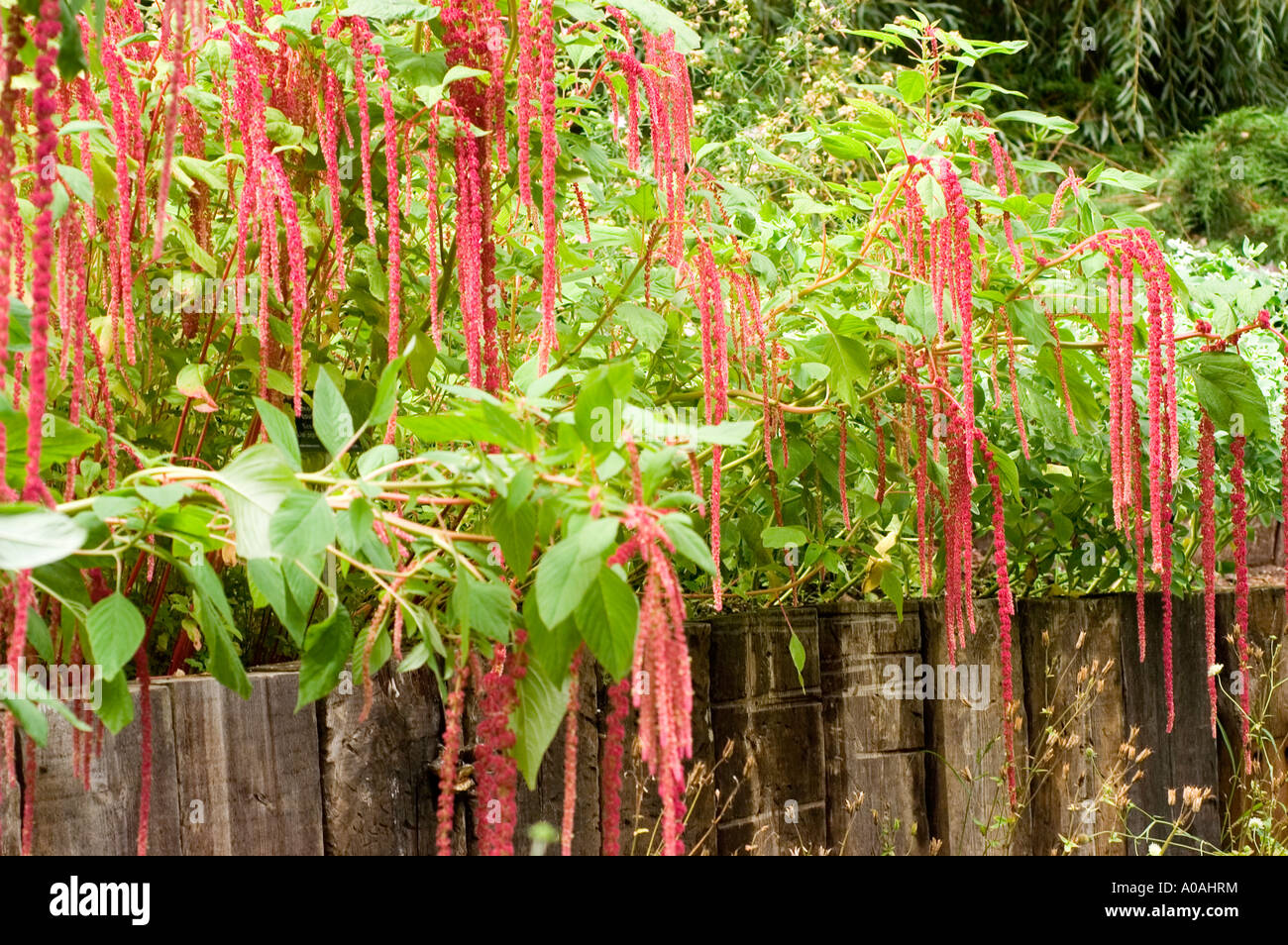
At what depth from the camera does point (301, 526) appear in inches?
33.1

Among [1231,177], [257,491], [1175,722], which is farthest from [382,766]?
[1231,177]

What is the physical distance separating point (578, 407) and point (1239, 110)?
5.82 meters

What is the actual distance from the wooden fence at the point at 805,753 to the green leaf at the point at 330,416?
0.61 metres

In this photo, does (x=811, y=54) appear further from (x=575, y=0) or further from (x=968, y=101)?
(x=575, y=0)

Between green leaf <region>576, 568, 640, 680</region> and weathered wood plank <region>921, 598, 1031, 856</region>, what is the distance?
1.37 meters

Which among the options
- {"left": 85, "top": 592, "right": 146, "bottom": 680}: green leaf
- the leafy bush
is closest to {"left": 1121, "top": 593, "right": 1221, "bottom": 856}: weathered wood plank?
{"left": 85, "top": 592, "right": 146, "bottom": 680}: green leaf

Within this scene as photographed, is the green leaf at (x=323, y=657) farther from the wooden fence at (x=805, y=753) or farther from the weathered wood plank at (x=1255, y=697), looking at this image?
the weathered wood plank at (x=1255, y=697)

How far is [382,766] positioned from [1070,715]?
51.9 inches

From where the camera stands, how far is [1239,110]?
5.75 m

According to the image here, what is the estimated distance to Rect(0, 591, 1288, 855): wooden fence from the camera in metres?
1.46

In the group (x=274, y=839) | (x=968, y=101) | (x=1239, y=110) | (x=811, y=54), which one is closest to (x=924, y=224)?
(x=968, y=101)

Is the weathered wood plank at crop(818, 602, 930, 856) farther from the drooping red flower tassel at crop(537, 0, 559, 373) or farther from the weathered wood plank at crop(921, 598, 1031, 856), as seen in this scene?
the drooping red flower tassel at crop(537, 0, 559, 373)

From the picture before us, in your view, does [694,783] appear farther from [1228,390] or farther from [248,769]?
[1228,390]

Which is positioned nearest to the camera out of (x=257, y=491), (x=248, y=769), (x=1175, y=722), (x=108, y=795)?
(x=257, y=491)
